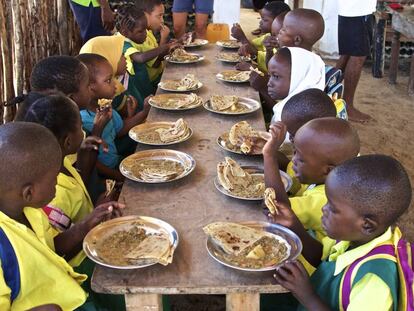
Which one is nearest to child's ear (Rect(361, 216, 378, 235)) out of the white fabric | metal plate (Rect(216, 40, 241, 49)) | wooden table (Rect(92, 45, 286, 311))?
wooden table (Rect(92, 45, 286, 311))

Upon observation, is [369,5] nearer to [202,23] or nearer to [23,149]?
[202,23]

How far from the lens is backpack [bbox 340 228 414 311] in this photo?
4.40 feet

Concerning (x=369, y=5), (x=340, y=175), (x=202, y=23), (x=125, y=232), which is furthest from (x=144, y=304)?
(x=202, y=23)

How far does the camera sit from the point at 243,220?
1751 millimetres

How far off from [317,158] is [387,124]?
3460 millimetres

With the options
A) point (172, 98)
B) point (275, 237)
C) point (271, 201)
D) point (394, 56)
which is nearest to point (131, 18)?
point (172, 98)

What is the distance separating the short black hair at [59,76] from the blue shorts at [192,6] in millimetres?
3324

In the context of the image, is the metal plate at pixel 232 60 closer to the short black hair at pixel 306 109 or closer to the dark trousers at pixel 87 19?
the dark trousers at pixel 87 19

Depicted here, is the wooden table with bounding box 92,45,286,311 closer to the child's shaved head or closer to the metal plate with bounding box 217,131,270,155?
the metal plate with bounding box 217,131,270,155

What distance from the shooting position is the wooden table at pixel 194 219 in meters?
1.43

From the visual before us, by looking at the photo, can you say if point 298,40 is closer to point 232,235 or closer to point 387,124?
point 232,235

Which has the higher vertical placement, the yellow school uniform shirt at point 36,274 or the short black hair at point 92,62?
the short black hair at point 92,62

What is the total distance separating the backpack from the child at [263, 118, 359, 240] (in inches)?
16.6

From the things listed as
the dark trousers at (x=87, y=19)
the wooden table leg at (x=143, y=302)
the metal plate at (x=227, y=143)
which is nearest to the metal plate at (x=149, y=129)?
the metal plate at (x=227, y=143)
